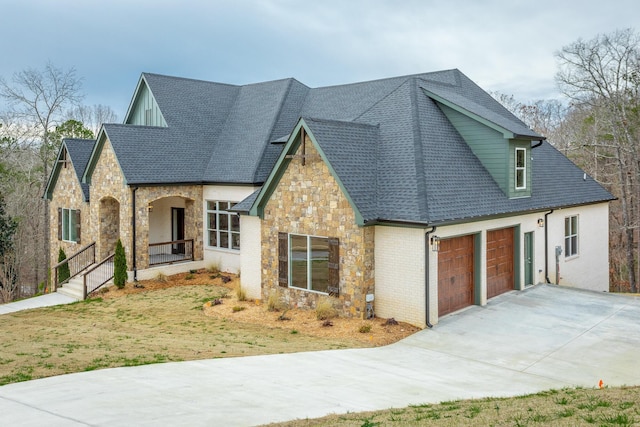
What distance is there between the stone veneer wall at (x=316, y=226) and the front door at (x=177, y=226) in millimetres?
9917

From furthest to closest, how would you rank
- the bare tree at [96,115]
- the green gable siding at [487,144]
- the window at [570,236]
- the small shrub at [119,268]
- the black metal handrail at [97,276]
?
the bare tree at [96,115]
the window at [570,236]
the small shrub at [119,268]
the black metal handrail at [97,276]
the green gable siding at [487,144]

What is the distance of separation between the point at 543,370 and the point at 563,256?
37.9 ft

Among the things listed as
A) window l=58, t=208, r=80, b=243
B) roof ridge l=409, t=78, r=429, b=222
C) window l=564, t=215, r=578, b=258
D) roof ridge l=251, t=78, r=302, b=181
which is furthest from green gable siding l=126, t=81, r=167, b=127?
window l=564, t=215, r=578, b=258

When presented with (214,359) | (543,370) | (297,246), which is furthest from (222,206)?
(543,370)

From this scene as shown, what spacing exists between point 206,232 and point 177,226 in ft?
8.65

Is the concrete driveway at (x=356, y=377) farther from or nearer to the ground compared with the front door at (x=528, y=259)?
nearer to the ground

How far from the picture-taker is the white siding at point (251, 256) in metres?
18.2

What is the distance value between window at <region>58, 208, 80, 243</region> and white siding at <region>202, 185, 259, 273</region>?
614 cm

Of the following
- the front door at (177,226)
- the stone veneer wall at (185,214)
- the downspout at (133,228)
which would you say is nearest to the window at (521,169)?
the stone veneer wall at (185,214)

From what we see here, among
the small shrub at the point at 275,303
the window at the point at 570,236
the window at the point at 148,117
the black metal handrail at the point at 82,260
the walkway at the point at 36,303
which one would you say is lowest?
the walkway at the point at 36,303

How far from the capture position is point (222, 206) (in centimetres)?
2438

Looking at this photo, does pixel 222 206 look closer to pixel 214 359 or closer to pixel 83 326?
pixel 83 326

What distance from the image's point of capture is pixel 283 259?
17.0m

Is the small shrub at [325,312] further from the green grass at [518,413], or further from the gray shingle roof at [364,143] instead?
the green grass at [518,413]
